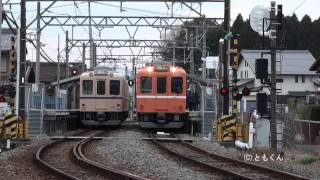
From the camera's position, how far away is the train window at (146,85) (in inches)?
1180

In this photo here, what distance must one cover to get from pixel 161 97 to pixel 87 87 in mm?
4971

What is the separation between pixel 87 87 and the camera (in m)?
32.9

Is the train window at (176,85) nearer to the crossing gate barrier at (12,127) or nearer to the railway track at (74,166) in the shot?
the crossing gate barrier at (12,127)

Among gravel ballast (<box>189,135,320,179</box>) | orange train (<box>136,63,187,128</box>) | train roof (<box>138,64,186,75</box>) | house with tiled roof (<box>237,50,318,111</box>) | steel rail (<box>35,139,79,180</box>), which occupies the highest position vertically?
house with tiled roof (<box>237,50,318,111</box>)

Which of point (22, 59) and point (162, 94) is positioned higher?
point (22, 59)

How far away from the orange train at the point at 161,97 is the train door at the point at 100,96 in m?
3.19

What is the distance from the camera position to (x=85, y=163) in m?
14.5

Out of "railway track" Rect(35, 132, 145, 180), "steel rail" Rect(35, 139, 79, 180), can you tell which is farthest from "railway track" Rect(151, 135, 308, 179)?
"steel rail" Rect(35, 139, 79, 180)

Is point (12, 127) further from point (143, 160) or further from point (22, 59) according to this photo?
point (143, 160)

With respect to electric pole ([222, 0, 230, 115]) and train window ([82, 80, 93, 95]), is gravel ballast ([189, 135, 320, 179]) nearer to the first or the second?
electric pole ([222, 0, 230, 115])

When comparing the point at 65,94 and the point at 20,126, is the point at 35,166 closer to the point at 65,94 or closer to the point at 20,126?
the point at 20,126

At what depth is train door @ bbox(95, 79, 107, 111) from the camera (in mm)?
32562

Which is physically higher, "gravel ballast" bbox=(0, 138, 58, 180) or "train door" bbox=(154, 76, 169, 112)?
"train door" bbox=(154, 76, 169, 112)

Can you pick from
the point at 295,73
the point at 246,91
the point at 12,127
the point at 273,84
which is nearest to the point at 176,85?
the point at 246,91
